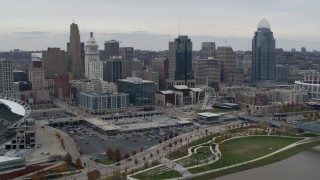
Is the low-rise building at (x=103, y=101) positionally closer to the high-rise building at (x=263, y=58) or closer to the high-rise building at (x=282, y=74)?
the high-rise building at (x=263, y=58)

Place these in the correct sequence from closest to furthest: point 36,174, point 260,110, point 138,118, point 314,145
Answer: point 36,174
point 314,145
point 138,118
point 260,110

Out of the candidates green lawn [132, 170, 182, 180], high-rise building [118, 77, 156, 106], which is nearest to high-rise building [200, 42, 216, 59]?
Answer: high-rise building [118, 77, 156, 106]

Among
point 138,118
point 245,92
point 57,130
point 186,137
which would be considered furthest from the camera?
point 245,92

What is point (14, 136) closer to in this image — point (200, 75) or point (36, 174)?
point (36, 174)

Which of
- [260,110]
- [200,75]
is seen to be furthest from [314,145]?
[200,75]

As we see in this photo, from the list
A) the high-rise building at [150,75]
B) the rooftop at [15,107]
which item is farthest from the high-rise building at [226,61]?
the rooftop at [15,107]

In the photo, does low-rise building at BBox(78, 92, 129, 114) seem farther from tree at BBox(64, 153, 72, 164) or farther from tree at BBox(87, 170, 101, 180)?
tree at BBox(87, 170, 101, 180)
